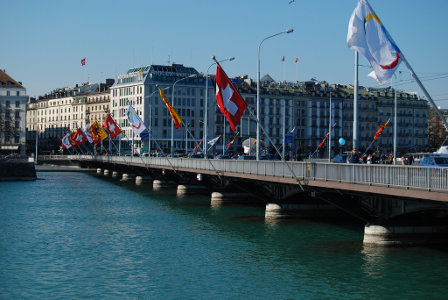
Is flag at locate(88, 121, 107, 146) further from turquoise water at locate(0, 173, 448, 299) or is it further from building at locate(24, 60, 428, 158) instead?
building at locate(24, 60, 428, 158)

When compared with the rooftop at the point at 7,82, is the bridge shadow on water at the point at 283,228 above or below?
below

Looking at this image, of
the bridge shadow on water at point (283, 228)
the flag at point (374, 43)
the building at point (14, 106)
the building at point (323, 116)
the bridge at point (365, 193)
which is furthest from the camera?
the building at point (14, 106)

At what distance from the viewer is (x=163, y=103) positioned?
554ft

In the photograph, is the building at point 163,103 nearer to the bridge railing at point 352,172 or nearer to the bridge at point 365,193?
the bridge railing at point 352,172

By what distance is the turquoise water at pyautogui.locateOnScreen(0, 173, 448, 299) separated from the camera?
28.8 meters

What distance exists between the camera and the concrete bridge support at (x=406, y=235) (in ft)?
120

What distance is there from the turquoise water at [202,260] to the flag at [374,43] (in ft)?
29.6

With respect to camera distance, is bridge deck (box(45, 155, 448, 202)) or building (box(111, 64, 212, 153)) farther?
building (box(111, 64, 212, 153))

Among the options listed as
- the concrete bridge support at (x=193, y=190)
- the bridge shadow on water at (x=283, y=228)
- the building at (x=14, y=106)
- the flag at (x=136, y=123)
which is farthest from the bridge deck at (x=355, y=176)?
the building at (x=14, y=106)

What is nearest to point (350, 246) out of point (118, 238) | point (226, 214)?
point (118, 238)

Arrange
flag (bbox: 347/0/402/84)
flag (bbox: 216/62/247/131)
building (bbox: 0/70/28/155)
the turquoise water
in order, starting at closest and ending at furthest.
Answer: the turquoise water < flag (bbox: 347/0/402/84) < flag (bbox: 216/62/247/131) < building (bbox: 0/70/28/155)

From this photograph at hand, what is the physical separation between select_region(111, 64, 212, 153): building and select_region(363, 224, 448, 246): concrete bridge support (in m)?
126

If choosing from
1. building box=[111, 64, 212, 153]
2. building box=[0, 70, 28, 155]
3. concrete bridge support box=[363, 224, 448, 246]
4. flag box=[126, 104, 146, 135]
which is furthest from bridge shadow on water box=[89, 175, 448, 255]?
building box=[0, 70, 28, 155]

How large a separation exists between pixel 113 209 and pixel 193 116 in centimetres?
11215
